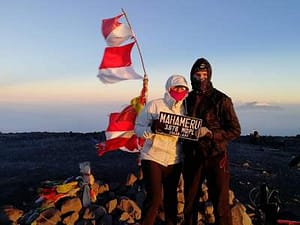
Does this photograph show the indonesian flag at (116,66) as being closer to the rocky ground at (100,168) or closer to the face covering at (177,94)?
the face covering at (177,94)

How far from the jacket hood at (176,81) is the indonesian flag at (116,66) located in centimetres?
208

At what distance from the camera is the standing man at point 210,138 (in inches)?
223

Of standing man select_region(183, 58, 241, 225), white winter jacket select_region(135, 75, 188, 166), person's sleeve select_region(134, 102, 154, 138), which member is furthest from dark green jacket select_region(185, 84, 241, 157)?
person's sleeve select_region(134, 102, 154, 138)

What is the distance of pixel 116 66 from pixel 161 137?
2453 millimetres

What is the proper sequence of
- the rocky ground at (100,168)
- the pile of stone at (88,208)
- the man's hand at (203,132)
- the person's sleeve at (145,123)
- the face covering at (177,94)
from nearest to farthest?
the man's hand at (203,132), the face covering at (177,94), the person's sleeve at (145,123), the pile of stone at (88,208), the rocky ground at (100,168)

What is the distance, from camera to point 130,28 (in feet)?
25.7

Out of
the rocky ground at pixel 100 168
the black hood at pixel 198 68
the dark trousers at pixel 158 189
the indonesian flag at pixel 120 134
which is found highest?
the black hood at pixel 198 68

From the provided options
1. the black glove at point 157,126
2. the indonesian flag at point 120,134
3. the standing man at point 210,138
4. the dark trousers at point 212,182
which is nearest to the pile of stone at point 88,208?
the indonesian flag at point 120,134

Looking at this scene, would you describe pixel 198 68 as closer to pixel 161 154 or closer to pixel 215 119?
pixel 215 119

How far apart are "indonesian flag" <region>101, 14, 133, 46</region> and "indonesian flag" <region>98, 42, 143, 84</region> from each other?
0.39 ft

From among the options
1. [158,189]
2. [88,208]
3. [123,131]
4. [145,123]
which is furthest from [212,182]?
[88,208]

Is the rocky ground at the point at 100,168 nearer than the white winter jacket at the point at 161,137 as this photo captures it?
No

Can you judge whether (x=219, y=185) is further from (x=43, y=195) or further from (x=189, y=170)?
(x=43, y=195)

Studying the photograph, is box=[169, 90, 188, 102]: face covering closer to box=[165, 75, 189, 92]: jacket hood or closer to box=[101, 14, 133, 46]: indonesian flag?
box=[165, 75, 189, 92]: jacket hood
